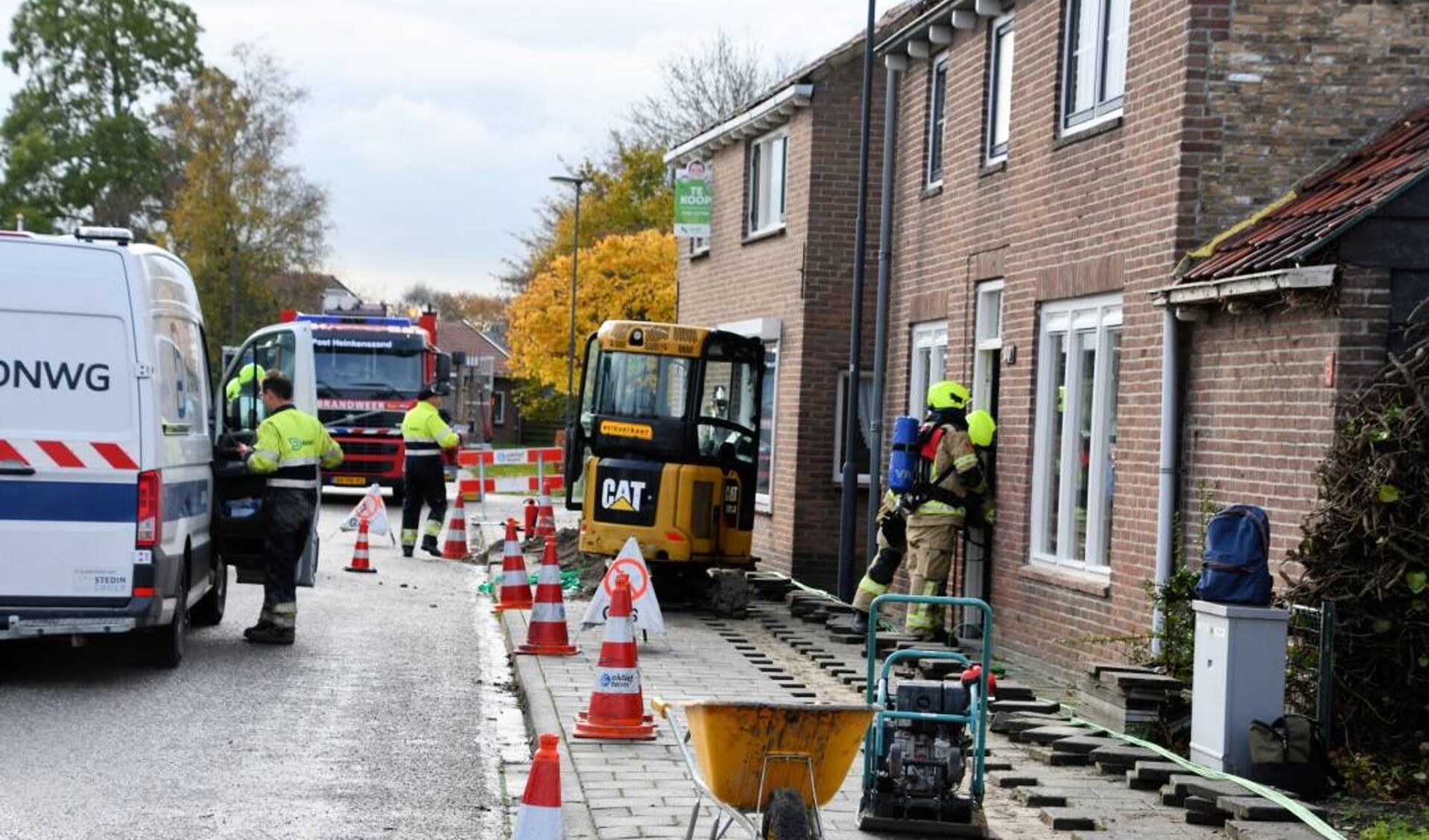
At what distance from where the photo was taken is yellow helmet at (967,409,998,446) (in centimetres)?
1537

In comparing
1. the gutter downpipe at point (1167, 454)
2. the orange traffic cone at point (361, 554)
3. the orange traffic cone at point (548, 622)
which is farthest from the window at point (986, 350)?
the orange traffic cone at point (361, 554)

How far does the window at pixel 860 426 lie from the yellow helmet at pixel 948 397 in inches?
238

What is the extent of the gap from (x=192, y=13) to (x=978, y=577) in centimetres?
5972

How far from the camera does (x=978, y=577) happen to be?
16.6 metres

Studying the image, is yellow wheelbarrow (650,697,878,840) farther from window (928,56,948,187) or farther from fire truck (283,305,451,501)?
fire truck (283,305,451,501)

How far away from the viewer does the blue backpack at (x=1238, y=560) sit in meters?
9.32

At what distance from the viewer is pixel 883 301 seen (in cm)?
1800

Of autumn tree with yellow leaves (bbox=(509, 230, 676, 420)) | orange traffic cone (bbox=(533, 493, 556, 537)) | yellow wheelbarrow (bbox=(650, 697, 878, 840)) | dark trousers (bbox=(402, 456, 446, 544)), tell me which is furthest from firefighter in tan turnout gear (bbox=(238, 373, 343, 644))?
autumn tree with yellow leaves (bbox=(509, 230, 676, 420))

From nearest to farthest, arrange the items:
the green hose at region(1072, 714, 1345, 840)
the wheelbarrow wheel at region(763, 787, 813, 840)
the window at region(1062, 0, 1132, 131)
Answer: the wheelbarrow wheel at region(763, 787, 813, 840) → the green hose at region(1072, 714, 1345, 840) → the window at region(1062, 0, 1132, 131)

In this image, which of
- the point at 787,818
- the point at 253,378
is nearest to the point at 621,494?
the point at 253,378

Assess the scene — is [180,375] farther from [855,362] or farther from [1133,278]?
[855,362]

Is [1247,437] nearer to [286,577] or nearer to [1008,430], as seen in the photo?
[1008,430]

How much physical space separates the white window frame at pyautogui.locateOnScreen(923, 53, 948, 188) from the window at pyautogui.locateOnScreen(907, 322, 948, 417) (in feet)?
4.66

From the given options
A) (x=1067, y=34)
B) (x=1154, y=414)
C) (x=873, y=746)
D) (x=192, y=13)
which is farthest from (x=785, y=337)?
(x=192, y=13)
